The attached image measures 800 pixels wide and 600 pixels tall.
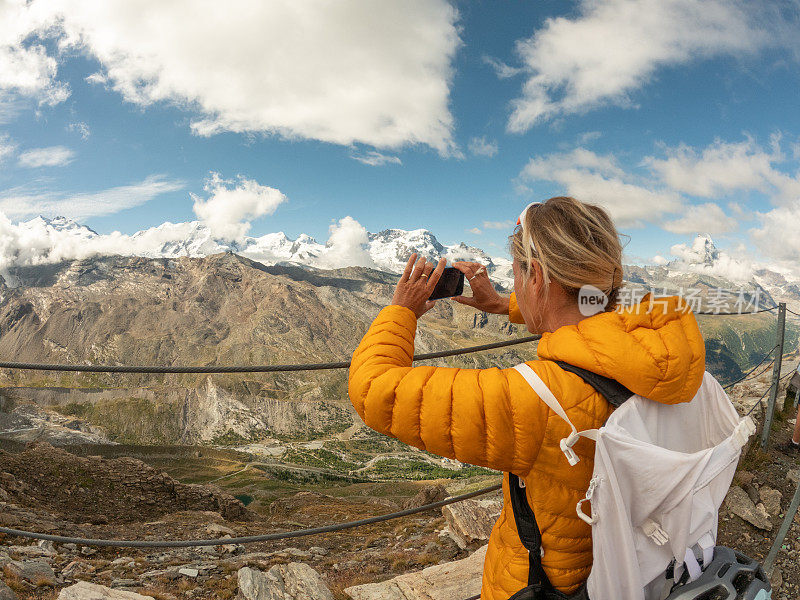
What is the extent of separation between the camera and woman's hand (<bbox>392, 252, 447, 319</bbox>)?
199 centimetres

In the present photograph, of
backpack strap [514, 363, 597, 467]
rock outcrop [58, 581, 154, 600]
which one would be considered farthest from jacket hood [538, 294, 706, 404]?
rock outcrop [58, 581, 154, 600]

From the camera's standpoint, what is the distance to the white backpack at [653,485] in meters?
1.54

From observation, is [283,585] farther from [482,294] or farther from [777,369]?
[777,369]

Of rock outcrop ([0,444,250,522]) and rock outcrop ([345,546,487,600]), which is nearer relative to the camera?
rock outcrop ([345,546,487,600])

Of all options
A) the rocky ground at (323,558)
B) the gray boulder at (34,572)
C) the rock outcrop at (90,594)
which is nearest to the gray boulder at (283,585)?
the rocky ground at (323,558)

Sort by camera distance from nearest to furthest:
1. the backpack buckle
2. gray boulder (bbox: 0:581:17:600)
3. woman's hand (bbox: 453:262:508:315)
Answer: the backpack buckle < woman's hand (bbox: 453:262:508:315) < gray boulder (bbox: 0:581:17:600)

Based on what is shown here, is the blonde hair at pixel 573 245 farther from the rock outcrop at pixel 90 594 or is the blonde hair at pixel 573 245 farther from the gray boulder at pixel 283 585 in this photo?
the rock outcrop at pixel 90 594

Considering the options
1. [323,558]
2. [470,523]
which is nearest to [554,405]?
[470,523]

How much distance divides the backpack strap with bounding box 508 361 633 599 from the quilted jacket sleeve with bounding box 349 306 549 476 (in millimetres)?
40

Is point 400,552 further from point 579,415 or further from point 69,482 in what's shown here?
point 69,482

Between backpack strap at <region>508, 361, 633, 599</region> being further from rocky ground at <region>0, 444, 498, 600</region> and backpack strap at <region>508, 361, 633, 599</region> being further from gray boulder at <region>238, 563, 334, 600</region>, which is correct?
gray boulder at <region>238, 563, 334, 600</region>

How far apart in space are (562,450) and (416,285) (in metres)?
0.94

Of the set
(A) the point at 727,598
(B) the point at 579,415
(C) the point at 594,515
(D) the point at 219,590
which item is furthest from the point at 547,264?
(D) the point at 219,590

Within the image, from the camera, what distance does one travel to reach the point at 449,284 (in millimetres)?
2293
